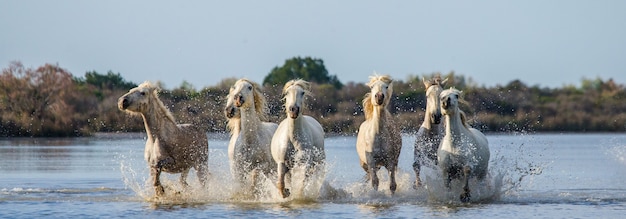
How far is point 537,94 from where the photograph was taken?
53.7 meters

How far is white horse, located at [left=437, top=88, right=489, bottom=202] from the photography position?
16180 mm

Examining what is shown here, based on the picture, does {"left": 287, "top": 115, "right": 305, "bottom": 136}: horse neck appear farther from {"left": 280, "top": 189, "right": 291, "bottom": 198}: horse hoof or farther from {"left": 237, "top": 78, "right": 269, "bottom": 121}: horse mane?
{"left": 237, "top": 78, "right": 269, "bottom": 121}: horse mane

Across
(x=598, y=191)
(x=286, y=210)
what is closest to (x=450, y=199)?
(x=286, y=210)

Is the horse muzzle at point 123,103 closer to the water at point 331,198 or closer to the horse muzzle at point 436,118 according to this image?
the water at point 331,198

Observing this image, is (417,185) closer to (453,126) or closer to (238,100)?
(453,126)

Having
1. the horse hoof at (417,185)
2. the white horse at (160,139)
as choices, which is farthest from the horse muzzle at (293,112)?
the horse hoof at (417,185)

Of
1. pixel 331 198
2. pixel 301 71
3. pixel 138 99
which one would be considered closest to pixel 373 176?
pixel 331 198

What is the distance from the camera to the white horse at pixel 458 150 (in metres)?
16.2

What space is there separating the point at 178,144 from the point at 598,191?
639 centimetres

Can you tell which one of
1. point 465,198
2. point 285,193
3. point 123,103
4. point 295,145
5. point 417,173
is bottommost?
point 465,198

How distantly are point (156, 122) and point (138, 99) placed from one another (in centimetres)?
41

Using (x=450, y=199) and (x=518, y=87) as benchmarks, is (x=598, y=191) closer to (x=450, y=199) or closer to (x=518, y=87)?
(x=450, y=199)

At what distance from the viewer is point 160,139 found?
16.9m

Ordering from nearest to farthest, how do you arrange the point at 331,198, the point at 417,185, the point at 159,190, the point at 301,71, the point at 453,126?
the point at 453,126 < the point at 159,190 < the point at 331,198 < the point at 417,185 < the point at 301,71
